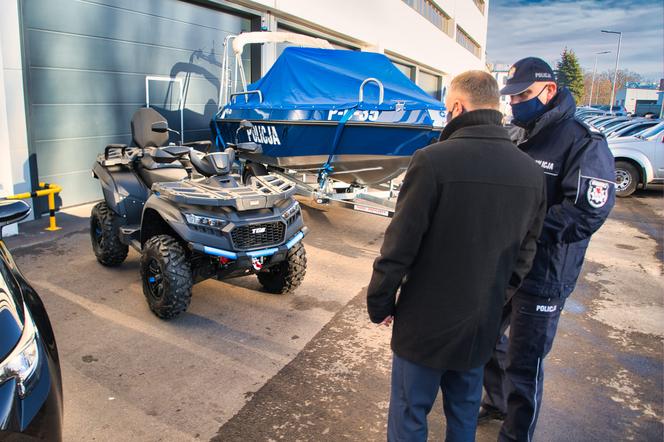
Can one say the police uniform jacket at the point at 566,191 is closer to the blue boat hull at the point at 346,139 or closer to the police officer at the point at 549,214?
the police officer at the point at 549,214

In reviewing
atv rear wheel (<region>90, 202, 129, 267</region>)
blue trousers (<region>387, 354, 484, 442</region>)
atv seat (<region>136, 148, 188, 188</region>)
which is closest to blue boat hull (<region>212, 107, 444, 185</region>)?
atv seat (<region>136, 148, 188, 188</region>)

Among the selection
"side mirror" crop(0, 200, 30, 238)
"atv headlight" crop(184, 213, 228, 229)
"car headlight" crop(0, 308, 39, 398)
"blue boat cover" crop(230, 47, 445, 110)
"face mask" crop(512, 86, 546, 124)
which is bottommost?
"car headlight" crop(0, 308, 39, 398)

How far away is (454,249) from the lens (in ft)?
6.08

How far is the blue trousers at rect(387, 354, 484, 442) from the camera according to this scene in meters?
1.99

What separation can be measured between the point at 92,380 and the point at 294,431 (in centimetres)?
135

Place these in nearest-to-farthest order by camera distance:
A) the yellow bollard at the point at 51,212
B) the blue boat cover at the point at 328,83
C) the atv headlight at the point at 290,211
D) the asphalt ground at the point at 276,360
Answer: the asphalt ground at the point at 276,360
the atv headlight at the point at 290,211
the yellow bollard at the point at 51,212
the blue boat cover at the point at 328,83

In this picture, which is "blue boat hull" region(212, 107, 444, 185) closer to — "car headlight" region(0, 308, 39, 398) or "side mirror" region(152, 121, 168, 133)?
"side mirror" region(152, 121, 168, 133)

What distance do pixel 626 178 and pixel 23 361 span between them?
Result: 12228 millimetres

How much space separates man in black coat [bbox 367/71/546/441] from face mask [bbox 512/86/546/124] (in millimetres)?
698

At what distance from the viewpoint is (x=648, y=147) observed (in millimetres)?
11125

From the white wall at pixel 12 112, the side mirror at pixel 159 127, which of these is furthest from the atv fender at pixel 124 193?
the white wall at pixel 12 112

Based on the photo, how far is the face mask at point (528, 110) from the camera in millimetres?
2557

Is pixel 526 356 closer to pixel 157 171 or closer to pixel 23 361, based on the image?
pixel 23 361

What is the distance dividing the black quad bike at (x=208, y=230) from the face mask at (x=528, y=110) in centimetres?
203
